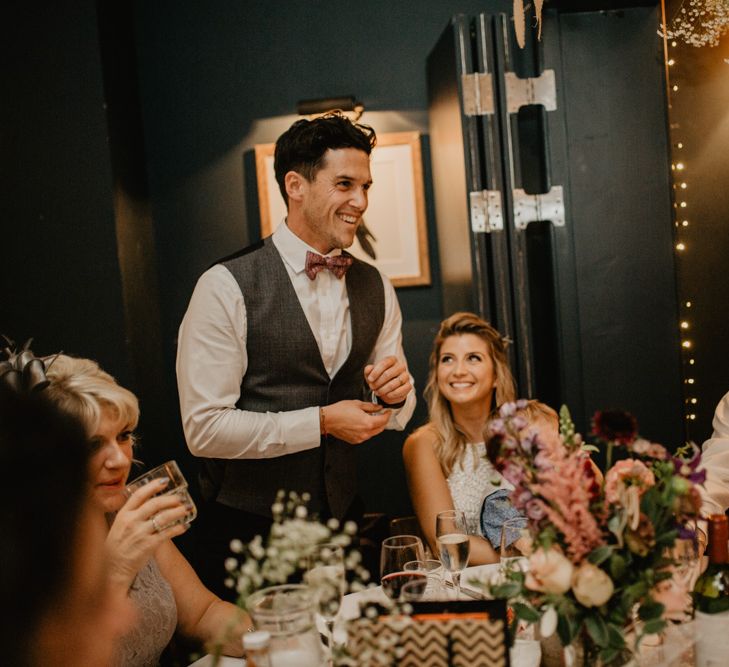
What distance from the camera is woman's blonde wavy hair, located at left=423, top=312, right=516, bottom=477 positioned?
2.44m

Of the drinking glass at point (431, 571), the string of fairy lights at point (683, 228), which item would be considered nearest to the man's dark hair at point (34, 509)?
the drinking glass at point (431, 571)

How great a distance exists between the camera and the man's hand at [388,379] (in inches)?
81.3

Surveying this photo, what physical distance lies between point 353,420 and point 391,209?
1.43 m

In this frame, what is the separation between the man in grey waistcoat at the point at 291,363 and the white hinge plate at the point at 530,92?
0.68 meters

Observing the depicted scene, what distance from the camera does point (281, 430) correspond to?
6.74 feet

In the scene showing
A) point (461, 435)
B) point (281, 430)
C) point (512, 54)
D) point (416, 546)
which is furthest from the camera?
point (512, 54)

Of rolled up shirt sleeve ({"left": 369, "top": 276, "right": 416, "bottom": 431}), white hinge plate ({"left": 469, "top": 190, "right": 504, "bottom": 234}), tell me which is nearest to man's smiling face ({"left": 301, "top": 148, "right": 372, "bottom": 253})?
rolled up shirt sleeve ({"left": 369, "top": 276, "right": 416, "bottom": 431})

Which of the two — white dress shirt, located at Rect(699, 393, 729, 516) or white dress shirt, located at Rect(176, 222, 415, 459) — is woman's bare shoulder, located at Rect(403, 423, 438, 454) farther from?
white dress shirt, located at Rect(699, 393, 729, 516)

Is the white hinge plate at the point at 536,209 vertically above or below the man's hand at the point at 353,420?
above

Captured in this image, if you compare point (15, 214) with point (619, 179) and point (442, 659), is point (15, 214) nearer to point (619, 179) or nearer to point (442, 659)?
point (619, 179)

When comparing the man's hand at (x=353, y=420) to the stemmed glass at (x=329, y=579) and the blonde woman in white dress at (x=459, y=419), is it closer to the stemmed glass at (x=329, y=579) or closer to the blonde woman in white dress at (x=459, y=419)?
A: the blonde woman in white dress at (x=459, y=419)

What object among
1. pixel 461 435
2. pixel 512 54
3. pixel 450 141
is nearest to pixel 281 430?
pixel 461 435

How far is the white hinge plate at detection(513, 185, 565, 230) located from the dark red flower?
175 cm

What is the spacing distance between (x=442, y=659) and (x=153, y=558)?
2.78ft
